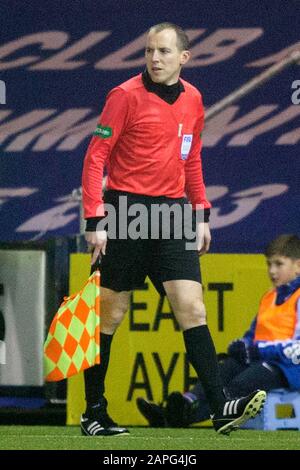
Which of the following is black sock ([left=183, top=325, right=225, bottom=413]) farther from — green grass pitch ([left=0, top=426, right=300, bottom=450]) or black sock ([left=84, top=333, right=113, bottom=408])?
black sock ([left=84, top=333, right=113, bottom=408])

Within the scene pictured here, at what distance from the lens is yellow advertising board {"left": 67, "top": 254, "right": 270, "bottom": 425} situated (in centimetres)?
772

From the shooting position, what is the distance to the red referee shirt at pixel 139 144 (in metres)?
6.13

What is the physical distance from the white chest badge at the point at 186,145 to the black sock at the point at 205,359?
679 mm

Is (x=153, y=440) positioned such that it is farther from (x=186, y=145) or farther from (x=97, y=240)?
(x=186, y=145)

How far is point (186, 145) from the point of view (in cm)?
629

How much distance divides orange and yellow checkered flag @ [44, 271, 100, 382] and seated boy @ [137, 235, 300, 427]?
111 centimetres

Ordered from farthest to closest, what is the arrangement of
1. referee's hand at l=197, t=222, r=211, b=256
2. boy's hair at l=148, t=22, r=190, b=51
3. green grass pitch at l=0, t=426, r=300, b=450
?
referee's hand at l=197, t=222, r=211, b=256 → boy's hair at l=148, t=22, r=190, b=51 → green grass pitch at l=0, t=426, r=300, b=450

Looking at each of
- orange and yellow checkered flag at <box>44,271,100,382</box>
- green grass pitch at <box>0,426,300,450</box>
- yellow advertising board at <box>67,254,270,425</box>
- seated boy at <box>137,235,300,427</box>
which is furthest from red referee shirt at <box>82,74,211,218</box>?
yellow advertising board at <box>67,254,270,425</box>

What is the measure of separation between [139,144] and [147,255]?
0.44 meters

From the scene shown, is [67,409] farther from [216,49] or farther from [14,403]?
[216,49]

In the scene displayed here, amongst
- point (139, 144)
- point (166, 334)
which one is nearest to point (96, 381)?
point (139, 144)

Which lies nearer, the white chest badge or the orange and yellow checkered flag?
the orange and yellow checkered flag

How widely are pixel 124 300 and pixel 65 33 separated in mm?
4428

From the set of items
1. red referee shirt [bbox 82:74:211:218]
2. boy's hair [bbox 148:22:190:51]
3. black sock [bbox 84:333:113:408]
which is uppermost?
boy's hair [bbox 148:22:190:51]
